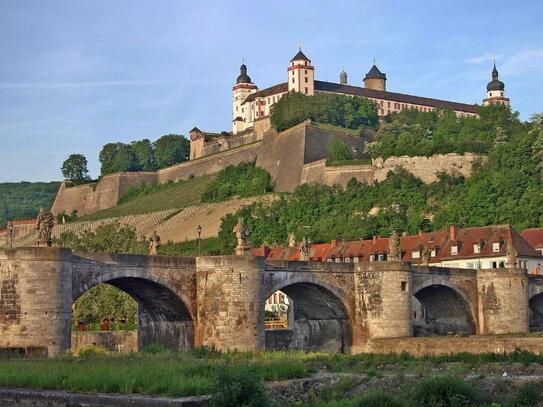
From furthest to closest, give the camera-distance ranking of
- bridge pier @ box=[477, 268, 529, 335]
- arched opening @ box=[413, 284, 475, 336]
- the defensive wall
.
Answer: the defensive wall, arched opening @ box=[413, 284, 475, 336], bridge pier @ box=[477, 268, 529, 335]

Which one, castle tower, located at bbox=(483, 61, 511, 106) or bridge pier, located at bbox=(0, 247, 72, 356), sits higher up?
castle tower, located at bbox=(483, 61, 511, 106)

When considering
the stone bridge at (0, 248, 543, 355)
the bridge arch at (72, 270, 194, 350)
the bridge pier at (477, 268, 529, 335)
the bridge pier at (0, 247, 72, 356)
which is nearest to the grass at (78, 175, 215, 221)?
the bridge pier at (477, 268, 529, 335)

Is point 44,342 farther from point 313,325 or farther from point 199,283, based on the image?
point 313,325

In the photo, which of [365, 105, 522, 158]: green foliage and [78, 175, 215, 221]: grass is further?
[78, 175, 215, 221]: grass

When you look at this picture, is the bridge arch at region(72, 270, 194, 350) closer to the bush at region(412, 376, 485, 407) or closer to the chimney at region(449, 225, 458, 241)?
the bush at region(412, 376, 485, 407)

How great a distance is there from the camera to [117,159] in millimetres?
180500

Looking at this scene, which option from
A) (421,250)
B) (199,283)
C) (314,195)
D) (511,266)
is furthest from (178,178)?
(199,283)

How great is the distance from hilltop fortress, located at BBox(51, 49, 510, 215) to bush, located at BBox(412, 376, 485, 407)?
88.6 m

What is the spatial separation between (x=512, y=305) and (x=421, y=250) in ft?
58.7

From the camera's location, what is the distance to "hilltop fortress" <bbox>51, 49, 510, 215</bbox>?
121875 mm

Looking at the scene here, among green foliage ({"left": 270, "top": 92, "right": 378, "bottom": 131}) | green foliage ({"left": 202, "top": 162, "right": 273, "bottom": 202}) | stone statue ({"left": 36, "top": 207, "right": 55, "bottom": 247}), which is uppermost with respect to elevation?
green foliage ({"left": 270, "top": 92, "right": 378, "bottom": 131})

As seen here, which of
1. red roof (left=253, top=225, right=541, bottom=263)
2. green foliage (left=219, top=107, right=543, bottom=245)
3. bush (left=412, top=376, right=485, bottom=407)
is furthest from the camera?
green foliage (left=219, top=107, right=543, bottom=245)

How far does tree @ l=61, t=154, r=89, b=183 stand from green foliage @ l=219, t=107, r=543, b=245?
6346 centimetres

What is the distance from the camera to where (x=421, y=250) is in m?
85.4
